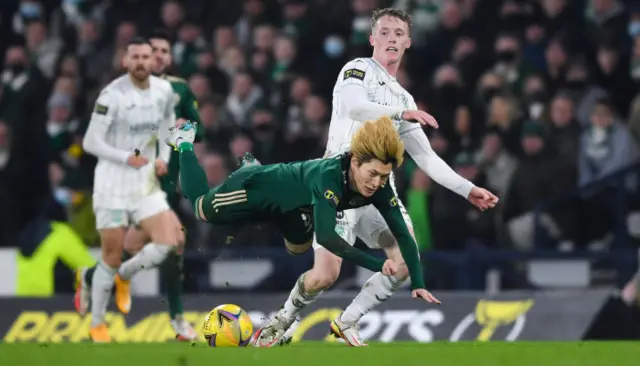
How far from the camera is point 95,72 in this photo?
20.3 m

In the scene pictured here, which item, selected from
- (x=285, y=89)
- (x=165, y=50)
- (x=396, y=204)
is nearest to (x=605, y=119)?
(x=285, y=89)

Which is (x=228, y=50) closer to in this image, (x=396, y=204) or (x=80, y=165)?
(x=80, y=165)

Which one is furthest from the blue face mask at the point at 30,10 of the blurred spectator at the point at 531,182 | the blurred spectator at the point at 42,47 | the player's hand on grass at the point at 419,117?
the player's hand on grass at the point at 419,117

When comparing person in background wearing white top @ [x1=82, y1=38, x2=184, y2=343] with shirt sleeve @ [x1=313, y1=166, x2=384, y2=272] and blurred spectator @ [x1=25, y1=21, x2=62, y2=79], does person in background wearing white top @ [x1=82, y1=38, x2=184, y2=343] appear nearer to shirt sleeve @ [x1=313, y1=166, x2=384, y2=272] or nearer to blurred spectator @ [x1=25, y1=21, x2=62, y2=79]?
shirt sleeve @ [x1=313, y1=166, x2=384, y2=272]

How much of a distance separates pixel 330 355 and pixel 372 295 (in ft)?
5.75

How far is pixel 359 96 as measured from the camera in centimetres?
1119

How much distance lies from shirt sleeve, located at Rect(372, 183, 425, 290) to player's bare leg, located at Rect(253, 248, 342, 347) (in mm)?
798

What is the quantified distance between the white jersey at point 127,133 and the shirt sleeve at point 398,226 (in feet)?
11.0

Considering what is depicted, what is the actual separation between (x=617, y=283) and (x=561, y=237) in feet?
3.09

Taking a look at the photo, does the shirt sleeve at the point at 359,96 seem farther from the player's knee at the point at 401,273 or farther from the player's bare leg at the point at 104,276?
the player's bare leg at the point at 104,276

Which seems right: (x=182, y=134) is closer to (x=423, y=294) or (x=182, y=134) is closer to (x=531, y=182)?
(x=423, y=294)

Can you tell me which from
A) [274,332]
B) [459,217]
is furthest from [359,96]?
[459,217]

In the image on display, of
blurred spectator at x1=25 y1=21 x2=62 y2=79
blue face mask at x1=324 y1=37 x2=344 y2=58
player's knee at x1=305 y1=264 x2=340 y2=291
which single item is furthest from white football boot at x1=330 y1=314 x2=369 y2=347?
blurred spectator at x1=25 y1=21 x2=62 y2=79

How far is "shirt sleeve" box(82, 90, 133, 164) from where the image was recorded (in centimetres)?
1323
